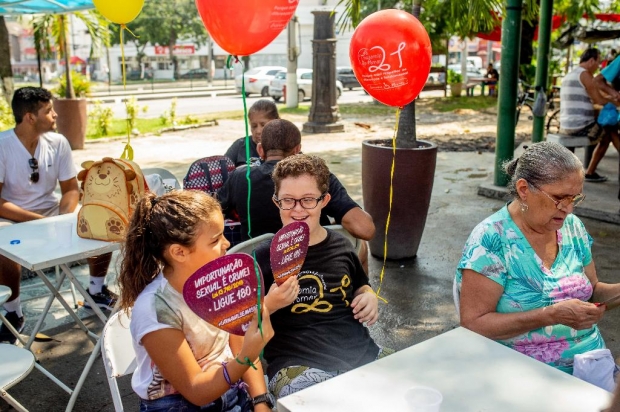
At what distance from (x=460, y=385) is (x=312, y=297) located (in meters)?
0.72

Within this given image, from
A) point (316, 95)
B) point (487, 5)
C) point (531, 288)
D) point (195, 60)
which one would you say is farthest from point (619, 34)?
point (195, 60)

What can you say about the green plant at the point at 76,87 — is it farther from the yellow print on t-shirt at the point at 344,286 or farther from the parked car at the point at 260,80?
the parked car at the point at 260,80

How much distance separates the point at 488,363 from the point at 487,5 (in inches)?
163

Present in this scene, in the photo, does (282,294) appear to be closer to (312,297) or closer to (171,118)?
(312,297)

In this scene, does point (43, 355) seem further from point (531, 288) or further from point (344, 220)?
point (531, 288)

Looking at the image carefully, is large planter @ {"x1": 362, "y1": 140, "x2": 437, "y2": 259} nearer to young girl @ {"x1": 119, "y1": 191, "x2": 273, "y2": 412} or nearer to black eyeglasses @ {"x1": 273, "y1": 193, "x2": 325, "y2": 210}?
black eyeglasses @ {"x1": 273, "y1": 193, "x2": 325, "y2": 210}

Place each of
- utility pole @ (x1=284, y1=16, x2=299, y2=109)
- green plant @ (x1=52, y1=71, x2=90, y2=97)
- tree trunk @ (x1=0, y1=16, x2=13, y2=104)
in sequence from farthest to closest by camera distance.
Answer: utility pole @ (x1=284, y1=16, x2=299, y2=109), green plant @ (x1=52, y1=71, x2=90, y2=97), tree trunk @ (x1=0, y1=16, x2=13, y2=104)

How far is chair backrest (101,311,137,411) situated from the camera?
1.89m

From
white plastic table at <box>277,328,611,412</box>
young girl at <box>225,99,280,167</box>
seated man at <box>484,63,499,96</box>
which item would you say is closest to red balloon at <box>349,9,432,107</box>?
young girl at <box>225,99,280,167</box>

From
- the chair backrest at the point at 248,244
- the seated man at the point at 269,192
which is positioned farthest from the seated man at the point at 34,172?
the chair backrest at the point at 248,244

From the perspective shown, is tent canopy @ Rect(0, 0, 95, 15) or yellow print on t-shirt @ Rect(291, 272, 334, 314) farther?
tent canopy @ Rect(0, 0, 95, 15)

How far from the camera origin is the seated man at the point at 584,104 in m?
6.87

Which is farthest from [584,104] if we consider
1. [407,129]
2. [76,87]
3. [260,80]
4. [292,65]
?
[260,80]

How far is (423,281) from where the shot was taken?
444cm
